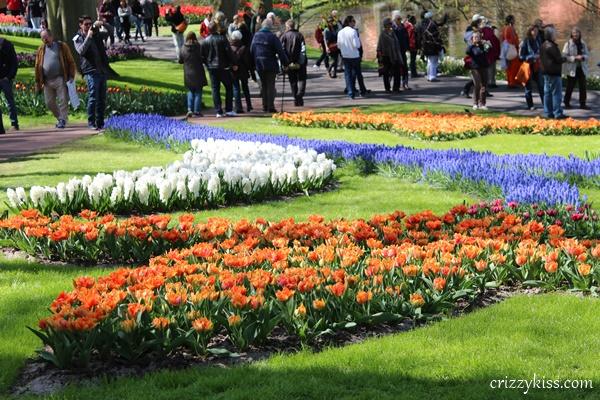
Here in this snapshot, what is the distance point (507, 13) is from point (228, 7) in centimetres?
1947

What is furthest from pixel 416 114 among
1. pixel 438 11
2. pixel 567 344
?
pixel 438 11

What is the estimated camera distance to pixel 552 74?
18.0 metres

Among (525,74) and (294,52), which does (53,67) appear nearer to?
(294,52)

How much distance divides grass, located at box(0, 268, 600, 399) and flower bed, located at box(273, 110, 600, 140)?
10.1 metres

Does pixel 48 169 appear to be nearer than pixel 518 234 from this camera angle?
No

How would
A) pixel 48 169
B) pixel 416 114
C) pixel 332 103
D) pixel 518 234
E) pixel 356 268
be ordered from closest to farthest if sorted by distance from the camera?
pixel 356 268, pixel 518 234, pixel 48 169, pixel 416 114, pixel 332 103

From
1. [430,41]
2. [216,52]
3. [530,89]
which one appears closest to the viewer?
[216,52]

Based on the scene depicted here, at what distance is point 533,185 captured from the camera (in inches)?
364

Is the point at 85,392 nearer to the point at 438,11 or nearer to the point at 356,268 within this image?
the point at 356,268

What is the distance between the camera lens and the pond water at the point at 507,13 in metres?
38.3

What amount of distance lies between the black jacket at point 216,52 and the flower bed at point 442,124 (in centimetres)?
173

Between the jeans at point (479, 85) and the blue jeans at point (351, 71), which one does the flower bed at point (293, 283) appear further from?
the blue jeans at point (351, 71)

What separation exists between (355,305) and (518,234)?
2.40m

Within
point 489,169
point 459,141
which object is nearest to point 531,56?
point 459,141
